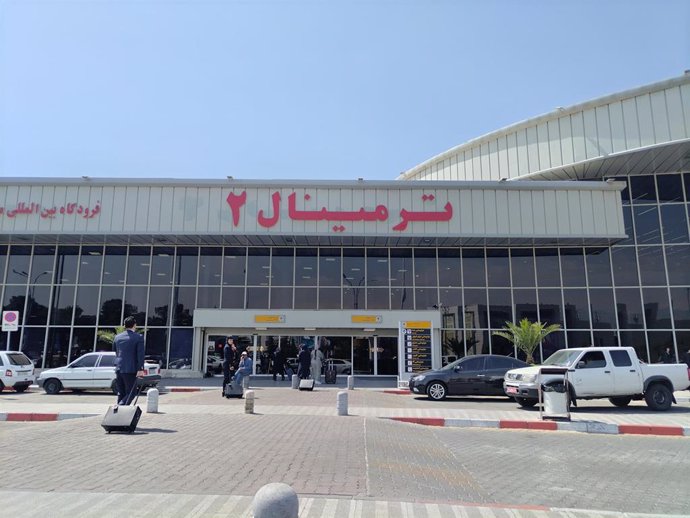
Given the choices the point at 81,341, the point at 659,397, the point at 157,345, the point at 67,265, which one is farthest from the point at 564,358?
the point at 67,265

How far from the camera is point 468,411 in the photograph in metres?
13.6

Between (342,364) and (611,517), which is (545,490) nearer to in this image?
(611,517)

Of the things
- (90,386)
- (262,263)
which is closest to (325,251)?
(262,263)

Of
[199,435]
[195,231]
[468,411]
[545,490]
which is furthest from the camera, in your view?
[195,231]

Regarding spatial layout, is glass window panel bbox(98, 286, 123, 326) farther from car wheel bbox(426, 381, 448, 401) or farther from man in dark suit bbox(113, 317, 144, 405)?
man in dark suit bbox(113, 317, 144, 405)

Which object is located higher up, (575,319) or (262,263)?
(262,263)

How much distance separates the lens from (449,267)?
25.2m

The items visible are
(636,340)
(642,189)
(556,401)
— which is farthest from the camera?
(642,189)

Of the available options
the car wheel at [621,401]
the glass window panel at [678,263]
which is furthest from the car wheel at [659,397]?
the glass window panel at [678,263]

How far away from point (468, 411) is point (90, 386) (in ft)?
43.6

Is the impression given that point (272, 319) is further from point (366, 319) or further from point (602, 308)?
point (602, 308)

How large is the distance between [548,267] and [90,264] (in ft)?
76.2

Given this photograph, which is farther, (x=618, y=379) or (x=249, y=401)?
(x=618, y=379)

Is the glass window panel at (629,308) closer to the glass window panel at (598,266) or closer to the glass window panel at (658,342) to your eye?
the glass window panel at (658,342)
